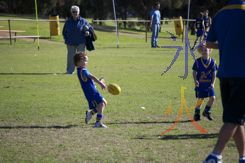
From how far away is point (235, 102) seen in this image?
535 centimetres

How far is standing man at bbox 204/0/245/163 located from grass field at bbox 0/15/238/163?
912 mm

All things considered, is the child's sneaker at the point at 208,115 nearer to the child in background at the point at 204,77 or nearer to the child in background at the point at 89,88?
the child in background at the point at 204,77

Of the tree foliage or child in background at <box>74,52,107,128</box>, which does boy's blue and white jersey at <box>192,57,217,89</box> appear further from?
the tree foliage

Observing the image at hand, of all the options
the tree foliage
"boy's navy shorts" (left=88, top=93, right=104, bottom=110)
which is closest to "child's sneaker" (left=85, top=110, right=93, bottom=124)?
"boy's navy shorts" (left=88, top=93, right=104, bottom=110)

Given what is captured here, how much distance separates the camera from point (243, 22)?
17.8ft

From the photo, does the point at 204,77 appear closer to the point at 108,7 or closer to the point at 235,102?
the point at 235,102

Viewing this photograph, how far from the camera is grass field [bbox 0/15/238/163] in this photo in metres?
6.62

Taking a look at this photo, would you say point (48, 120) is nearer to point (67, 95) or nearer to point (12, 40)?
point (67, 95)

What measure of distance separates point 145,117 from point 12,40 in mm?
27206

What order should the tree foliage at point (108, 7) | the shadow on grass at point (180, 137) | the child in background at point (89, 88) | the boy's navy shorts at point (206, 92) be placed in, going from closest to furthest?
the shadow on grass at point (180, 137) < the child in background at point (89, 88) < the boy's navy shorts at point (206, 92) < the tree foliage at point (108, 7)

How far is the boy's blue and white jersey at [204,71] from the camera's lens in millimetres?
9391

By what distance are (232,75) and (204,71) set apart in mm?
3979

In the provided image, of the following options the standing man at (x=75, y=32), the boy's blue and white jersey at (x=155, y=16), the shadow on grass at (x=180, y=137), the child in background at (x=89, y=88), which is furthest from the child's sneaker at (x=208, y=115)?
the boy's blue and white jersey at (x=155, y=16)

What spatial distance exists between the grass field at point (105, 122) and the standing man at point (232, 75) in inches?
35.9
